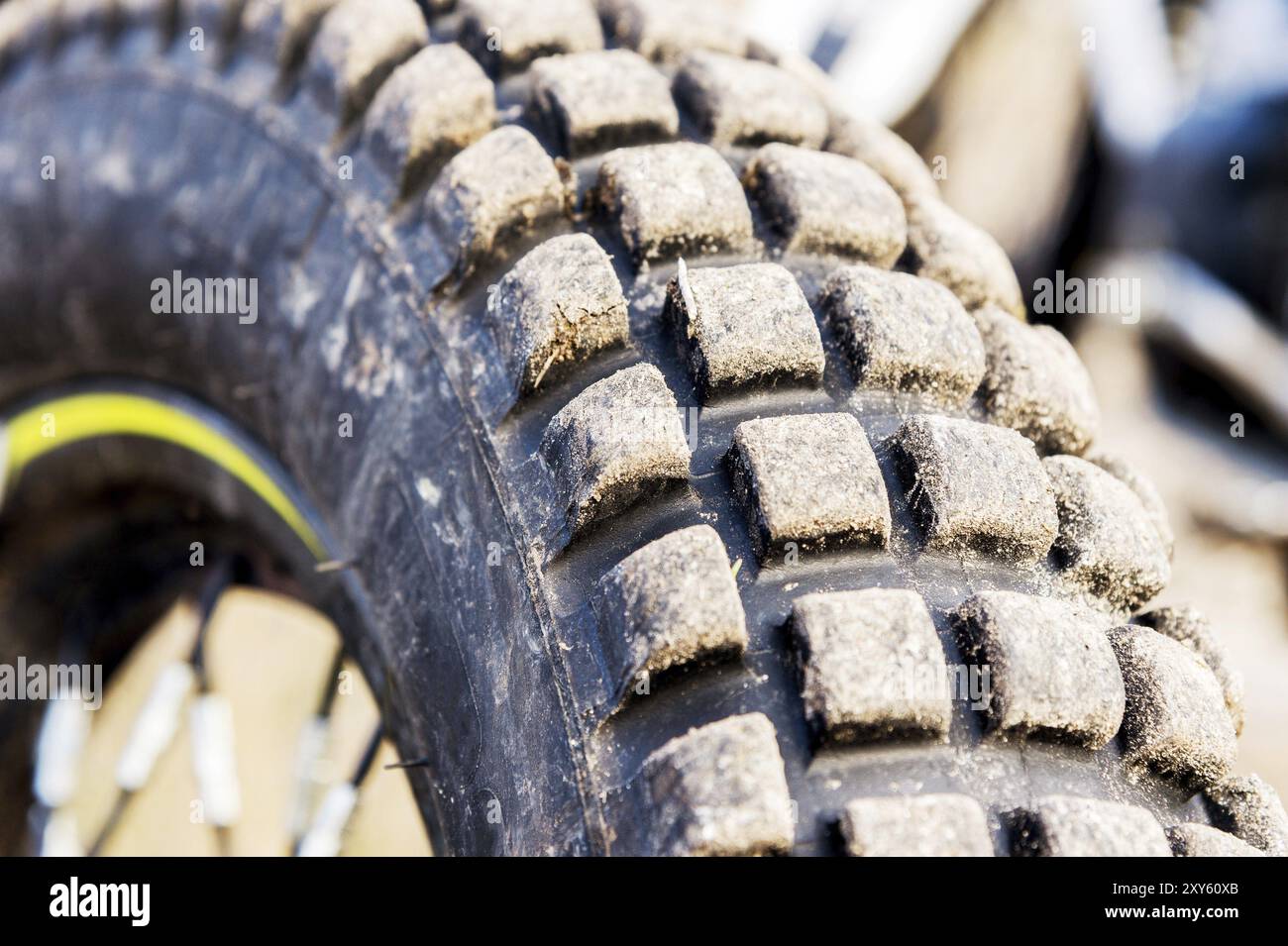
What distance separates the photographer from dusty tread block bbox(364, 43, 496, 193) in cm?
127

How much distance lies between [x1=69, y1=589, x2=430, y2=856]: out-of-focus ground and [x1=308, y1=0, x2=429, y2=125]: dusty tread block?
1131mm

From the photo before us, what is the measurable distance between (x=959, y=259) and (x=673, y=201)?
35cm

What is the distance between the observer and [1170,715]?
1009 mm

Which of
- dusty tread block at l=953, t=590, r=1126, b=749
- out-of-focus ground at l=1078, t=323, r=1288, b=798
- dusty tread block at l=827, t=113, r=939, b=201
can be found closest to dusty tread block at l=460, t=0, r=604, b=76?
dusty tread block at l=827, t=113, r=939, b=201

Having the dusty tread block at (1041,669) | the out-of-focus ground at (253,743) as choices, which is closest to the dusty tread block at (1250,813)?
the dusty tread block at (1041,669)

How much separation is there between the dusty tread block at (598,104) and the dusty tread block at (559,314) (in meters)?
0.19

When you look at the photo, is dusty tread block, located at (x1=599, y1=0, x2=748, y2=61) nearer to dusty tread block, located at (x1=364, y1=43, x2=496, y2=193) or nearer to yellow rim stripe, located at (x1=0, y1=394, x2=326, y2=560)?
dusty tread block, located at (x1=364, y1=43, x2=496, y2=193)

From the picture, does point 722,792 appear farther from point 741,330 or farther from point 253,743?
point 253,743
